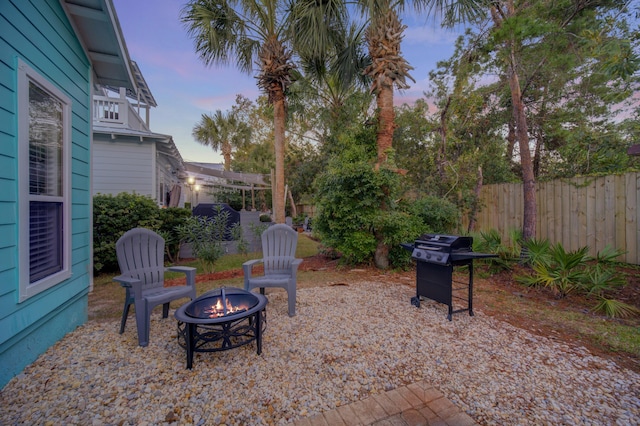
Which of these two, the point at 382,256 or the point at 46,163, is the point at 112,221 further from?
the point at 382,256

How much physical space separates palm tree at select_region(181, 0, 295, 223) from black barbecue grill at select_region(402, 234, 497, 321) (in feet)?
15.1

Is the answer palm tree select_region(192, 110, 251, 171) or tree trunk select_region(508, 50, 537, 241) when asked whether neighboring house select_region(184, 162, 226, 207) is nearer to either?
palm tree select_region(192, 110, 251, 171)

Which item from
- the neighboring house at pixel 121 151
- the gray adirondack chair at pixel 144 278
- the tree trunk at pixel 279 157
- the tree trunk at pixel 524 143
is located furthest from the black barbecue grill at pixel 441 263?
the neighboring house at pixel 121 151

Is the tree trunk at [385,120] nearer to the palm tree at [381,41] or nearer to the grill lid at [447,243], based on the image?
the palm tree at [381,41]

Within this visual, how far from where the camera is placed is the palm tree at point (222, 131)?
Answer: 17750 millimetres

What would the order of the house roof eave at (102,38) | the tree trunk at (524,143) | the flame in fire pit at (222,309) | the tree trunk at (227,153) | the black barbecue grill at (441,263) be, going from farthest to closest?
the tree trunk at (227,153)
the tree trunk at (524,143)
the black barbecue grill at (441,263)
the house roof eave at (102,38)
the flame in fire pit at (222,309)

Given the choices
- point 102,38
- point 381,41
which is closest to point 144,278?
point 102,38

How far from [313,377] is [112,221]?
5609mm

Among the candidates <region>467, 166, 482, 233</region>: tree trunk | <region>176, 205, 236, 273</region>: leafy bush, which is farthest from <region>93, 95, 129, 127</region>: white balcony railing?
<region>467, 166, 482, 233</region>: tree trunk

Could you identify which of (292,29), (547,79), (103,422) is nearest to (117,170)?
(292,29)

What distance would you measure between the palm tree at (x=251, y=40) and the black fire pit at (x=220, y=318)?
15.9 feet

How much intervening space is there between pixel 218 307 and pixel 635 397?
326cm

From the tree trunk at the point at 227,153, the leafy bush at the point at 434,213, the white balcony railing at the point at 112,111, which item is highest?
the tree trunk at the point at 227,153

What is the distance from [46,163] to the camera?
266cm
